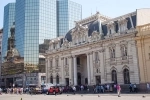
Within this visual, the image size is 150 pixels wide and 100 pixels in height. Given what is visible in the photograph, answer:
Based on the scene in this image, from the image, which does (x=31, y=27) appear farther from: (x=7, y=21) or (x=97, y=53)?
(x=97, y=53)

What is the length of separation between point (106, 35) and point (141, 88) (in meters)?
14.1

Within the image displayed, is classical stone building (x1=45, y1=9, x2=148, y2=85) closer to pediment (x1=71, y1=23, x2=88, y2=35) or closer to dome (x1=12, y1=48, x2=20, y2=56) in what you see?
pediment (x1=71, y1=23, x2=88, y2=35)

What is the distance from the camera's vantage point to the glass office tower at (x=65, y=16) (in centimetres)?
10481

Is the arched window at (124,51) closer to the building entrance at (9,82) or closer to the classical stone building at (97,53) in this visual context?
the classical stone building at (97,53)

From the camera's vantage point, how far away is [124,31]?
143 feet

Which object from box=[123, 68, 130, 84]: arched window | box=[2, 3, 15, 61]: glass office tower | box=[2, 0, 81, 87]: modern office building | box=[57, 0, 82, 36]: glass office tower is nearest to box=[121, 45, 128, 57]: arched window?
box=[123, 68, 130, 84]: arched window

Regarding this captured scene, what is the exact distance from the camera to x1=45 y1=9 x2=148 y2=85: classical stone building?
42812 mm

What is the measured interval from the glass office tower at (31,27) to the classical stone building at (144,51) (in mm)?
54007

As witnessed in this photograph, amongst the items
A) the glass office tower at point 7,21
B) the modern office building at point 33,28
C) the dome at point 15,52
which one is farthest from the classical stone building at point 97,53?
the glass office tower at point 7,21

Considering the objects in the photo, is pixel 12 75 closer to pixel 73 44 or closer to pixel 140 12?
pixel 73 44

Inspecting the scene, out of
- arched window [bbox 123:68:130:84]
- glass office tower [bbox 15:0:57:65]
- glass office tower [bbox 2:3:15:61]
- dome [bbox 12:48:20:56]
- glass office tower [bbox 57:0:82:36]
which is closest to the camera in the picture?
arched window [bbox 123:68:130:84]

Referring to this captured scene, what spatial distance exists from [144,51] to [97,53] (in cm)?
1178

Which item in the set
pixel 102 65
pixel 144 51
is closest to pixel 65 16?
pixel 102 65

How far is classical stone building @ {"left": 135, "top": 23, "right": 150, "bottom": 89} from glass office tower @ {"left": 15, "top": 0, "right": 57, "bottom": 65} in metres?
54.0
